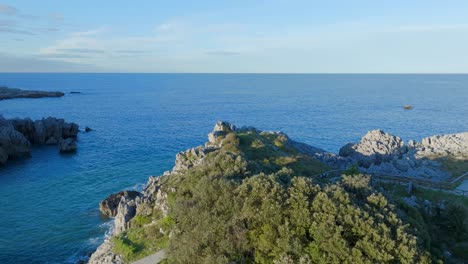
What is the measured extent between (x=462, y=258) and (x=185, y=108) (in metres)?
129

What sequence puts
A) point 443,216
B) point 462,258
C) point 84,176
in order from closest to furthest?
point 462,258, point 443,216, point 84,176

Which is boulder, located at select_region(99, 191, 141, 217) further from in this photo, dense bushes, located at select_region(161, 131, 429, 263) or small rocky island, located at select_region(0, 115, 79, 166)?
small rocky island, located at select_region(0, 115, 79, 166)

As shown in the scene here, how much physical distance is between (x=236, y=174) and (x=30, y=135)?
7862cm

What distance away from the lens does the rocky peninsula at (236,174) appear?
88.0 feet

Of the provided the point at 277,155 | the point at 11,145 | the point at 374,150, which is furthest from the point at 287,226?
the point at 11,145

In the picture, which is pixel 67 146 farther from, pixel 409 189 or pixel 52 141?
pixel 409 189

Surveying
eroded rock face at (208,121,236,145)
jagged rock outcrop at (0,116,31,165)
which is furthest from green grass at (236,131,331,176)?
jagged rock outcrop at (0,116,31,165)

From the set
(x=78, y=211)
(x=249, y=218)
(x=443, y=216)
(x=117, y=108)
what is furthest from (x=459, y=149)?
(x=117, y=108)

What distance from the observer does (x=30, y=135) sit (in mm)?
92438

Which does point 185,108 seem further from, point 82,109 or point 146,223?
point 146,223

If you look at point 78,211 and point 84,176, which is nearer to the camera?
point 78,211

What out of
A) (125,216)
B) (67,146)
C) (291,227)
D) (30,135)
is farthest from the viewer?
(30,135)

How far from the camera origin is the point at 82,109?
15338 centimetres

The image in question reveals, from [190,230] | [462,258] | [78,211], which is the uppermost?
[190,230]
